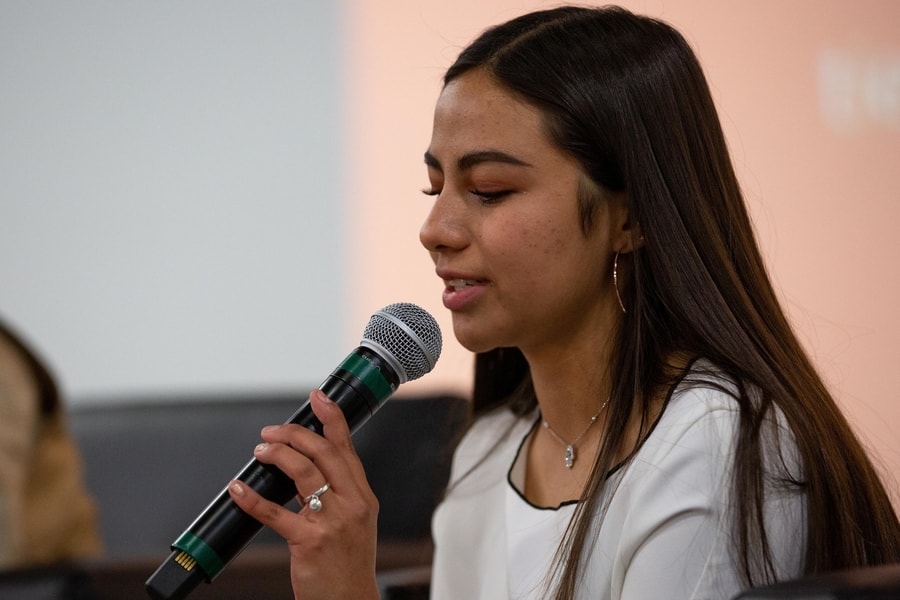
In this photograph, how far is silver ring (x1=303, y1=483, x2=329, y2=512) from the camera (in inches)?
41.9

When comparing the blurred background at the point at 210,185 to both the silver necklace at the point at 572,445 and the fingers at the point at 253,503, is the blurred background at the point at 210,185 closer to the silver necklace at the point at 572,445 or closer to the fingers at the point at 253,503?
the silver necklace at the point at 572,445

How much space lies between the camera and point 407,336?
114cm

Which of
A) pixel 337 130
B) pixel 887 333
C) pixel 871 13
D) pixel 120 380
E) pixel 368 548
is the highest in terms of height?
pixel 871 13

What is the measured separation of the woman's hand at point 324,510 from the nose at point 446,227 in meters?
0.26

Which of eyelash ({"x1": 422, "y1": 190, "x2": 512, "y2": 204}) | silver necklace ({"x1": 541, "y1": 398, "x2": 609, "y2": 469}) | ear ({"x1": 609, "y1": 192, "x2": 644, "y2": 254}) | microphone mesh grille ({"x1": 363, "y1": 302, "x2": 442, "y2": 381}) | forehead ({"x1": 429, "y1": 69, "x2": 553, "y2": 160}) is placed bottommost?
silver necklace ({"x1": 541, "y1": 398, "x2": 609, "y2": 469})

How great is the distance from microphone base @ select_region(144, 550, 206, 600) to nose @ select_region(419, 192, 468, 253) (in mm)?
435

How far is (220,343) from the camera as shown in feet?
11.3

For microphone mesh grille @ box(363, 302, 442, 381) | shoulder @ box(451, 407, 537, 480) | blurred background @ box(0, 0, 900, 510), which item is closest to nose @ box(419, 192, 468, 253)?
microphone mesh grille @ box(363, 302, 442, 381)

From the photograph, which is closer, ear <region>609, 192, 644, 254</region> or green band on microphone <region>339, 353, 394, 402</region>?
Result: green band on microphone <region>339, 353, 394, 402</region>

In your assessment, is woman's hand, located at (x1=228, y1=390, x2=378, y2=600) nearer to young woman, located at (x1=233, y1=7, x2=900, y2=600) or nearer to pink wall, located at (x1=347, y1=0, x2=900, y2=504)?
young woman, located at (x1=233, y1=7, x2=900, y2=600)

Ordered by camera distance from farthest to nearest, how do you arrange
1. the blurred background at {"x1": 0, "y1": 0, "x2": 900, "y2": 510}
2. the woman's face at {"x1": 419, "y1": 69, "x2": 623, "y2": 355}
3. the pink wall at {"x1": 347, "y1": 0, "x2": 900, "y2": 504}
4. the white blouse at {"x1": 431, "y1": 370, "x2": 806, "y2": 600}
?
the blurred background at {"x1": 0, "y1": 0, "x2": 900, "y2": 510} < the pink wall at {"x1": 347, "y1": 0, "x2": 900, "y2": 504} < the woman's face at {"x1": 419, "y1": 69, "x2": 623, "y2": 355} < the white blouse at {"x1": 431, "y1": 370, "x2": 806, "y2": 600}

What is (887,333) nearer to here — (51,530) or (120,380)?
(51,530)

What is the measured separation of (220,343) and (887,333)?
1.94 metres

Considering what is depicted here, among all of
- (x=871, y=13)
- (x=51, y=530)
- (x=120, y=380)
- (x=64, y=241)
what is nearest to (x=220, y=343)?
(x=120, y=380)
